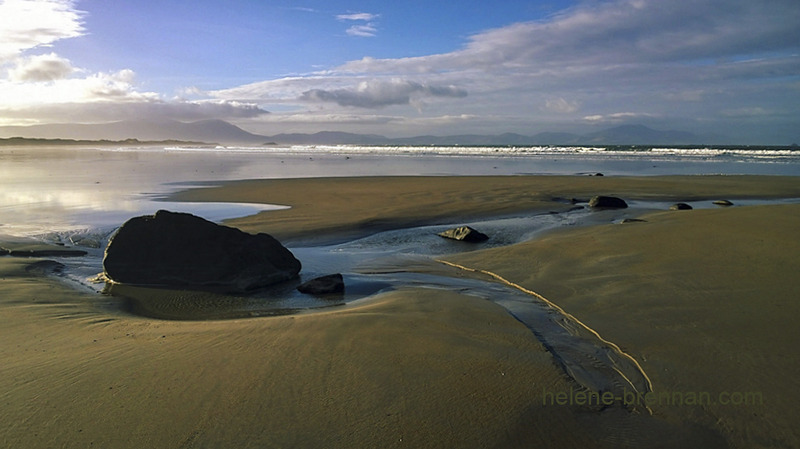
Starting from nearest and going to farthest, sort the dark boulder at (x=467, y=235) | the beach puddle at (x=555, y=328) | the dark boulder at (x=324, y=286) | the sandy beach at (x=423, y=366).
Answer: the sandy beach at (x=423, y=366), the beach puddle at (x=555, y=328), the dark boulder at (x=324, y=286), the dark boulder at (x=467, y=235)

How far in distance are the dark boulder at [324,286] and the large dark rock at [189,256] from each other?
79 centimetres

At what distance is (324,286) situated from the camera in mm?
7430

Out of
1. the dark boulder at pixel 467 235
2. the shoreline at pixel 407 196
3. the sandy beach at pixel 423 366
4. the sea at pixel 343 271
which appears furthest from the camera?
the shoreline at pixel 407 196

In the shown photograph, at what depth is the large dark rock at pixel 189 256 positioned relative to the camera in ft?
25.7

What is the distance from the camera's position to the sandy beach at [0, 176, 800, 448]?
3.45m

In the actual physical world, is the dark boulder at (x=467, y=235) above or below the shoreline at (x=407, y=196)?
below

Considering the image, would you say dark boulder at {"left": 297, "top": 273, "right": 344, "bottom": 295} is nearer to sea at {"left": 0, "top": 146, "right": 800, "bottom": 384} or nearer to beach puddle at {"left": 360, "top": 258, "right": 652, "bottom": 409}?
sea at {"left": 0, "top": 146, "right": 800, "bottom": 384}

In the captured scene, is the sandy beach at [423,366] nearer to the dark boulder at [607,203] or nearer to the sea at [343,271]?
the sea at [343,271]

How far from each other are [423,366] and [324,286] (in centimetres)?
332

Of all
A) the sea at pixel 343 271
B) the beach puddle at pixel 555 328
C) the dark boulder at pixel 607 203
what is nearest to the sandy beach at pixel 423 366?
the beach puddle at pixel 555 328

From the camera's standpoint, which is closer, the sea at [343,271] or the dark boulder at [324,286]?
the sea at [343,271]

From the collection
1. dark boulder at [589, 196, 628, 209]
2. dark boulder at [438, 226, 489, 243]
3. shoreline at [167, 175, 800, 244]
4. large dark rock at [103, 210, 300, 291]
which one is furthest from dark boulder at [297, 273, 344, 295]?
dark boulder at [589, 196, 628, 209]

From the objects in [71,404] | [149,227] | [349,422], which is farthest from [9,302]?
[349,422]

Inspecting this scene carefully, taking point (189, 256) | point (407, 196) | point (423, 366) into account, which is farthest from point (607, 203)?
point (423, 366)
